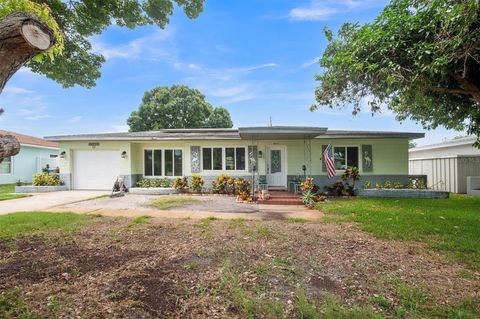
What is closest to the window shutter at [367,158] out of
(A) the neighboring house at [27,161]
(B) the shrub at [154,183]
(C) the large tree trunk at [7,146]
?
(B) the shrub at [154,183]

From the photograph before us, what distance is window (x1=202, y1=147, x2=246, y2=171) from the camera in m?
14.7

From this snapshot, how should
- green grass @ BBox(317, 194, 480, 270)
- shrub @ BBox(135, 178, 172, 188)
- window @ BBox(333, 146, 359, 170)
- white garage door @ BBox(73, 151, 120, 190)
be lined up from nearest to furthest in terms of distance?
green grass @ BBox(317, 194, 480, 270), window @ BBox(333, 146, 359, 170), shrub @ BBox(135, 178, 172, 188), white garage door @ BBox(73, 151, 120, 190)

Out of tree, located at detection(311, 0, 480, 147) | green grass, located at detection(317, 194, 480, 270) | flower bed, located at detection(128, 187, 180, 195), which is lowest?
green grass, located at detection(317, 194, 480, 270)

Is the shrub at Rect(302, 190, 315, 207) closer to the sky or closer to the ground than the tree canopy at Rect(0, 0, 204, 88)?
closer to the ground

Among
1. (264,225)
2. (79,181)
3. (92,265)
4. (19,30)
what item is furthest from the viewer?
(79,181)

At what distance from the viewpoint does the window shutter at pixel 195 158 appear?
48.4 feet

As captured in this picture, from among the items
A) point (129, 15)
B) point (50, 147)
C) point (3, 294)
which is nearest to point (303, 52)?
point (129, 15)

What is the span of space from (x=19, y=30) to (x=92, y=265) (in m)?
3.27

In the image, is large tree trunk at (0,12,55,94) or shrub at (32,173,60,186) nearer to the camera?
large tree trunk at (0,12,55,94)

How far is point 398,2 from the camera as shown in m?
8.95

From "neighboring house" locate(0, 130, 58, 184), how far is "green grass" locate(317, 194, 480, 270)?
69.0ft

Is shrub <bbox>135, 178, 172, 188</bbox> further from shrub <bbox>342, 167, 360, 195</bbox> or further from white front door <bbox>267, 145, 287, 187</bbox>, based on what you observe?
shrub <bbox>342, 167, 360, 195</bbox>

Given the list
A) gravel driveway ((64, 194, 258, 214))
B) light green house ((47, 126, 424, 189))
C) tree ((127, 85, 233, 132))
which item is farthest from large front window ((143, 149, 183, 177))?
tree ((127, 85, 233, 132))

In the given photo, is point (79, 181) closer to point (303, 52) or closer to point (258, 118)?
point (303, 52)
